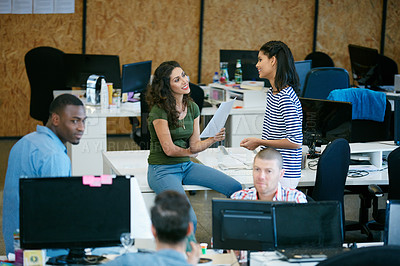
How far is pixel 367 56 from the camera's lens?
7793mm

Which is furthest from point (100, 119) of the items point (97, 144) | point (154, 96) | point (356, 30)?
point (356, 30)

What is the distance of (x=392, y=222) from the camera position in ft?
8.99

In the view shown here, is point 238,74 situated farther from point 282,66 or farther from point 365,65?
point 282,66

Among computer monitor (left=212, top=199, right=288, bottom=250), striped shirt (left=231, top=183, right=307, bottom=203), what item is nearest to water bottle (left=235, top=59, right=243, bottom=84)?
striped shirt (left=231, top=183, right=307, bottom=203)

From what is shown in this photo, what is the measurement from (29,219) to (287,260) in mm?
1141

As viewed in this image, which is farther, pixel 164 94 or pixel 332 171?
pixel 164 94

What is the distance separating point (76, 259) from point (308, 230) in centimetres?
104

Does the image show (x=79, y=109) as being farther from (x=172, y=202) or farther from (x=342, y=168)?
(x=342, y=168)

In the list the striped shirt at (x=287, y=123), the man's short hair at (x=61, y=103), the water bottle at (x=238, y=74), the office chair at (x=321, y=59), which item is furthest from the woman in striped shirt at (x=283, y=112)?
the office chair at (x=321, y=59)

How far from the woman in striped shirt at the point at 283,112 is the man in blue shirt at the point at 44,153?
4.62 feet

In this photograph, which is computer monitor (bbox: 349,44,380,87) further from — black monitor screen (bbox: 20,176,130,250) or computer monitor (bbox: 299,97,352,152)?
black monitor screen (bbox: 20,176,130,250)

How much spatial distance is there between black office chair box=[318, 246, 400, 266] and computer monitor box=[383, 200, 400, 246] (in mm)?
520

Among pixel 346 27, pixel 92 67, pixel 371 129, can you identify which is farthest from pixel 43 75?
pixel 346 27

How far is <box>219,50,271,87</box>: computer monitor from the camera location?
7.28m
